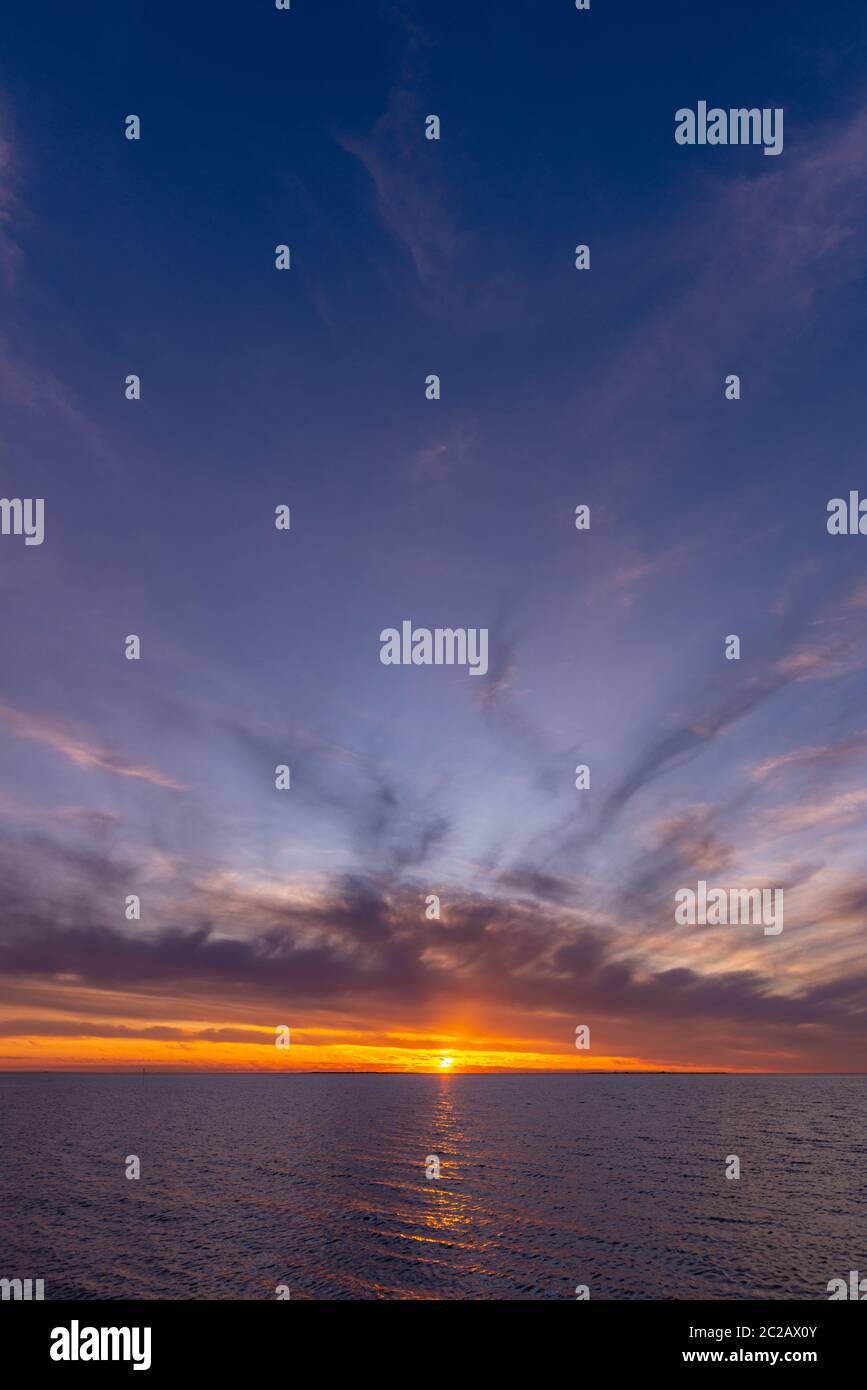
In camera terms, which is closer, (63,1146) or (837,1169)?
(837,1169)
